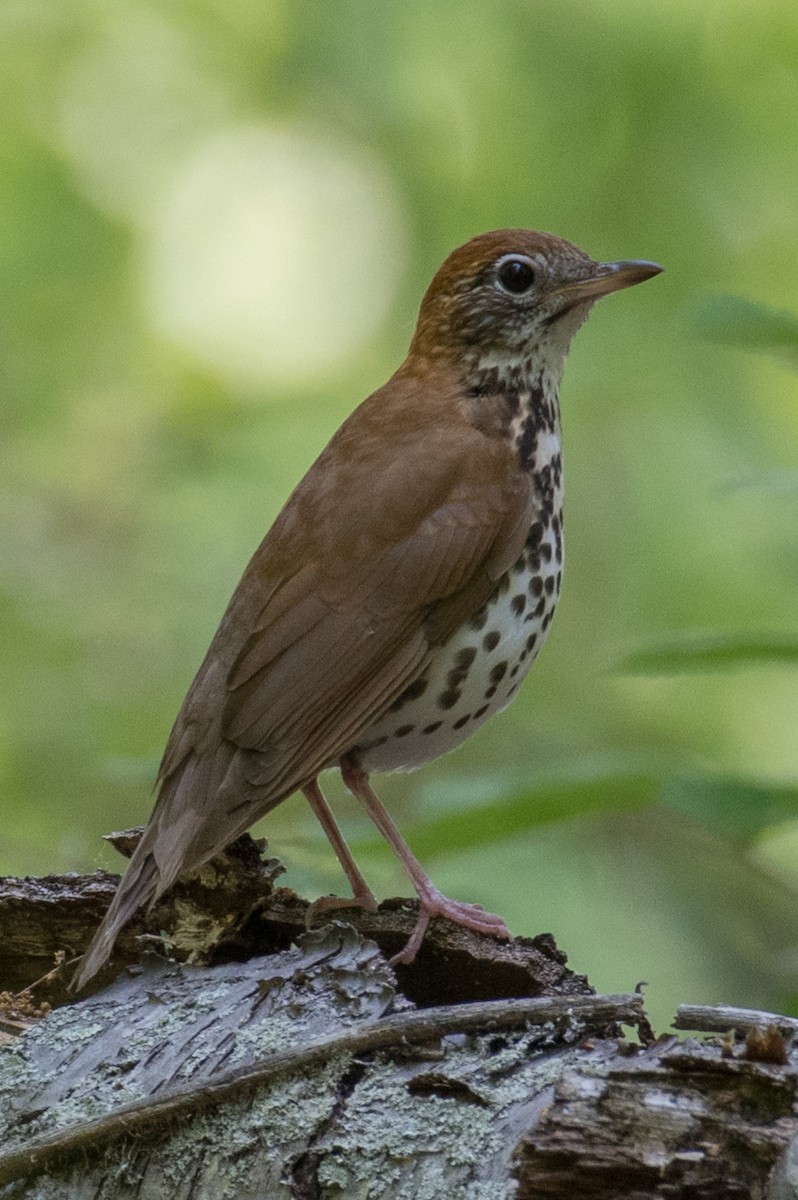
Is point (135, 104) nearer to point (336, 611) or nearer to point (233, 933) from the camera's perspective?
point (336, 611)

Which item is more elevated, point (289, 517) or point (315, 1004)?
point (289, 517)

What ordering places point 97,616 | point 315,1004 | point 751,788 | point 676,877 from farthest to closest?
point 97,616, point 676,877, point 751,788, point 315,1004

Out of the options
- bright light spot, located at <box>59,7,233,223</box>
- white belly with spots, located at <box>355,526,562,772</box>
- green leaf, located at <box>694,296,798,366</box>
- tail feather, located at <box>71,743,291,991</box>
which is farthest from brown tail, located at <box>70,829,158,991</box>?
bright light spot, located at <box>59,7,233,223</box>

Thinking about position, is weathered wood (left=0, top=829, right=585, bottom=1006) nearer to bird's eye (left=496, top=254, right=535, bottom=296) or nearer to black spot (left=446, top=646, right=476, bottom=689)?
black spot (left=446, top=646, right=476, bottom=689)

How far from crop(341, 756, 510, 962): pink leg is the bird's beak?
1.39 metres

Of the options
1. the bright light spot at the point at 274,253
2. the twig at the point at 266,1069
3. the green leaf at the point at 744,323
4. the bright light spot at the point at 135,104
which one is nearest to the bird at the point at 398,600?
the twig at the point at 266,1069

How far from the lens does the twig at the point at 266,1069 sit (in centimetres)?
239

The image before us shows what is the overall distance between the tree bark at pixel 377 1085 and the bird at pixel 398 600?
0.24 meters

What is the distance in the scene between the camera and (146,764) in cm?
374

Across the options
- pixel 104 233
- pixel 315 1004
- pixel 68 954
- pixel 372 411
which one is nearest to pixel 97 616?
pixel 104 233

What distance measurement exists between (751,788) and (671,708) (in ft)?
12.2

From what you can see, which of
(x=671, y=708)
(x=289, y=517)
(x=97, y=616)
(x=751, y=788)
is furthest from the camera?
(x=97, y=616)

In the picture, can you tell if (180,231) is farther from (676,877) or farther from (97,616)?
(676,877)

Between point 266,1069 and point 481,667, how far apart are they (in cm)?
142
